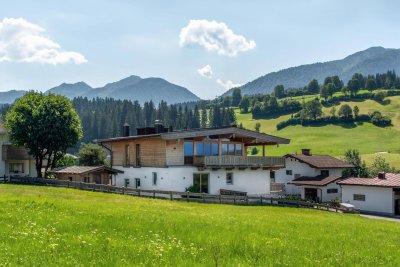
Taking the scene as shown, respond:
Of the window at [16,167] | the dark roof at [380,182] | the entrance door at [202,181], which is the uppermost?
the window at [16,167]

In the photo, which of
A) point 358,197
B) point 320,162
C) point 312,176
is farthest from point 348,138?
point 358,197

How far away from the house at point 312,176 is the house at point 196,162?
1710 centimetres

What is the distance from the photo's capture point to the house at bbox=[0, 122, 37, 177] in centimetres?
5972

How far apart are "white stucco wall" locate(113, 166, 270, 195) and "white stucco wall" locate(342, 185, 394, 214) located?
1446 cm

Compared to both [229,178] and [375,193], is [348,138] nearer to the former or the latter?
[375,193]

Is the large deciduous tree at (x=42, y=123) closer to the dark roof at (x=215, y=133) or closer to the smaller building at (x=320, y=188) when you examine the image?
the dark roof at (x=215, y=133)

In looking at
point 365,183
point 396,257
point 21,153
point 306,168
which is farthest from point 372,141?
point 396,257

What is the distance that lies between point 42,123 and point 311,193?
42.0 m

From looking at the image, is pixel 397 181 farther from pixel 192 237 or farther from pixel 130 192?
pixel 192 237

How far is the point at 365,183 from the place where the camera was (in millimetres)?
55719

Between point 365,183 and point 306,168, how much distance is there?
15.7 metres

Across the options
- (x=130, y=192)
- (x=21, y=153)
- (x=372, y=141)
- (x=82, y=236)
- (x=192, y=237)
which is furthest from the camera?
(x=372, y=141)

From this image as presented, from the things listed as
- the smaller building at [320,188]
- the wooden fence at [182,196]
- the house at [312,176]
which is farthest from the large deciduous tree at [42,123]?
the house at [312,176]

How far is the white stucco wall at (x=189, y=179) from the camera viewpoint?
149 feet
